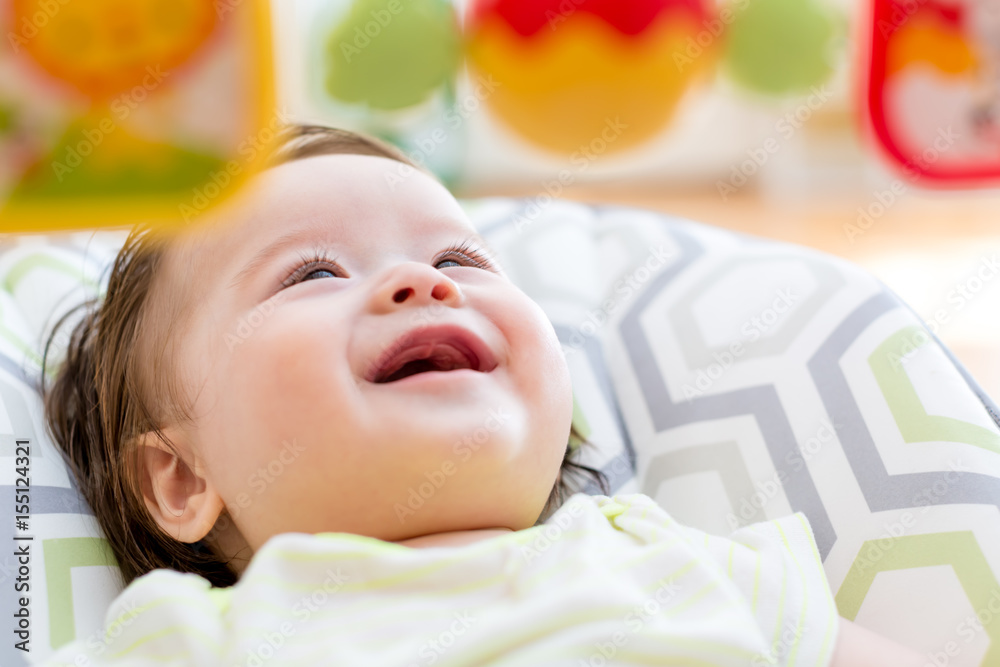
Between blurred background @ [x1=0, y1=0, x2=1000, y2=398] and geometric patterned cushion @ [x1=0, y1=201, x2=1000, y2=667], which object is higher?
blurred background @ [x1=0, y1=0, x2=1000, y2=398]

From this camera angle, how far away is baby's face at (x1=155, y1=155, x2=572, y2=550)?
26.9 inches

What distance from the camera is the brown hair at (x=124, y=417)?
831 mm

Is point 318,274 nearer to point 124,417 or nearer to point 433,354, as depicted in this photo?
point 433,354

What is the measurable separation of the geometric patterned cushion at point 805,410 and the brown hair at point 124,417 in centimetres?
12

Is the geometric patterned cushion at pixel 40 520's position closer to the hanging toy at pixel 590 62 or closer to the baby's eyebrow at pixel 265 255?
the baby's eyebrow at pixel 265 255

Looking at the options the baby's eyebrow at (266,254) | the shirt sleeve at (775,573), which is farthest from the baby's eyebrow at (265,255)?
the shirt sleeve at (775,573)

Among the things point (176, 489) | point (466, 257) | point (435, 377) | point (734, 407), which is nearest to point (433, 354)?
point (435, 377)

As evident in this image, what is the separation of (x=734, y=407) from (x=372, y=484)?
41 cm

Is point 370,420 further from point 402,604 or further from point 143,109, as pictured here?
point 143,109

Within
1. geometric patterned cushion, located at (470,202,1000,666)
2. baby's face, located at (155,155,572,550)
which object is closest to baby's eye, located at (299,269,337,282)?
baby's face, located at (155,155,572,550)

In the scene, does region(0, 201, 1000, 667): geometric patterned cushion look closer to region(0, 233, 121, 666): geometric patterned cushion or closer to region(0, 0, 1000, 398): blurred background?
region(0, 233, 121, 666): geometric patterned cushion

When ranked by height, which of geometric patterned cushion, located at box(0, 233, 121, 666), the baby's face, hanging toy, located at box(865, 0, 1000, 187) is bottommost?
geometric patterned cushion, located at box(0, 233, 121, 666)

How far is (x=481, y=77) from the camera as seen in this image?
0.91m

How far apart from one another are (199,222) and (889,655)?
2.01 ft
